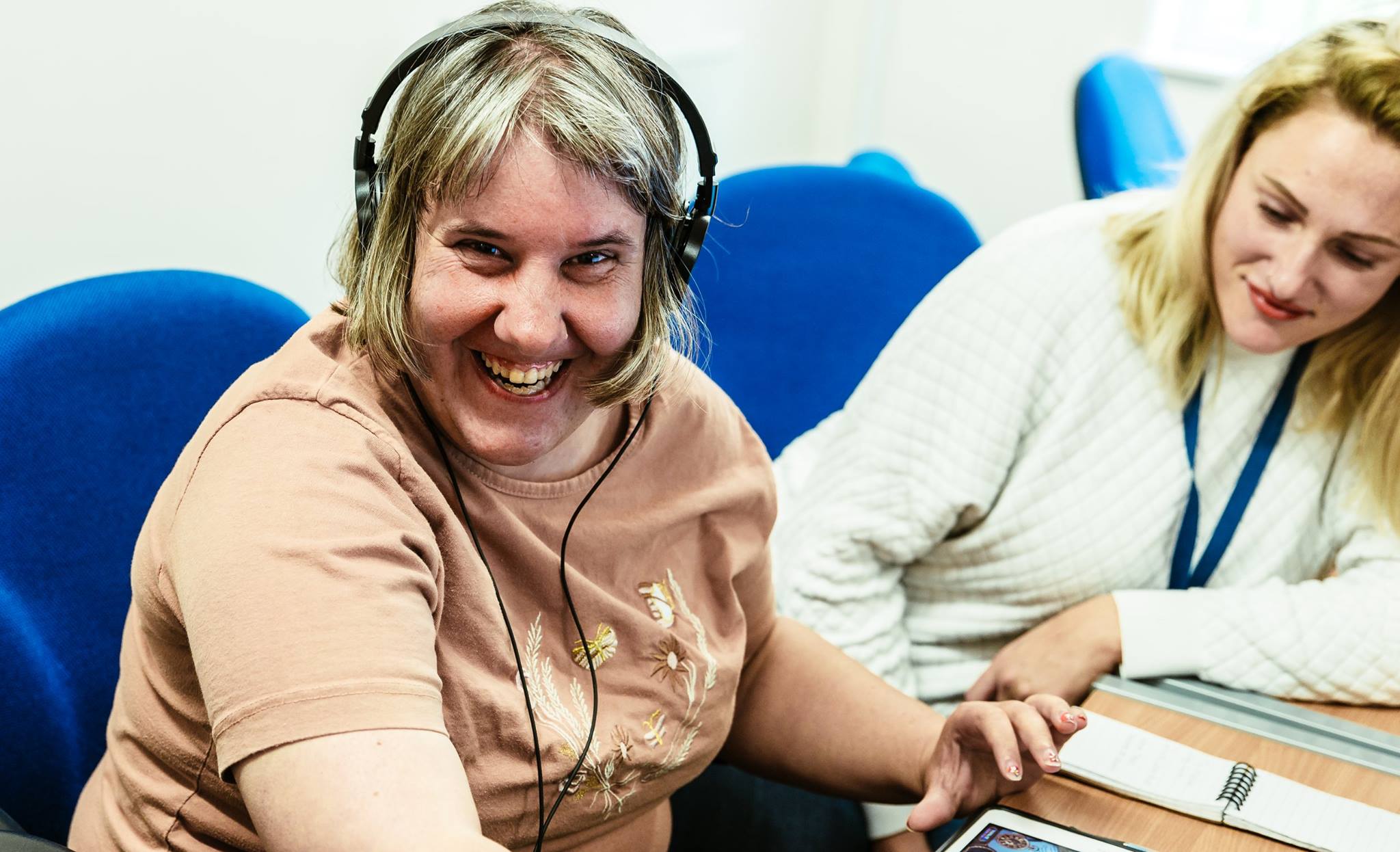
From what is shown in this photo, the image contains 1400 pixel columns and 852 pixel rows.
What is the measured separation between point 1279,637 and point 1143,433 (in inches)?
10.5

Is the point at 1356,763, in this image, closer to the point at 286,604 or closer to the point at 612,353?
the point at 612,353

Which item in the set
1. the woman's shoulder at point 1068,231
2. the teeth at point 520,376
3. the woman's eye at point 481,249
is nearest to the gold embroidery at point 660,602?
the teeth at point 520,376

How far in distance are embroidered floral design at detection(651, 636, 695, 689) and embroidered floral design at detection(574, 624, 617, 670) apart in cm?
4

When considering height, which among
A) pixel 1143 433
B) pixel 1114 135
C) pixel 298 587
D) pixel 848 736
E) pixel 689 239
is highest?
pixel 1114 135

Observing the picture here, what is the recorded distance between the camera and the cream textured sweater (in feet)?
4.72

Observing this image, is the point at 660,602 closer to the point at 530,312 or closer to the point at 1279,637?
the point at 530,312

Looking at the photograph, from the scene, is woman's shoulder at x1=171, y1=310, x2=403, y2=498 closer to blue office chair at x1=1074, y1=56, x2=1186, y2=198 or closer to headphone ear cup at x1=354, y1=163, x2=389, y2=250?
headphone ear cup at x1=354, y1=163, x2=389, y2=250

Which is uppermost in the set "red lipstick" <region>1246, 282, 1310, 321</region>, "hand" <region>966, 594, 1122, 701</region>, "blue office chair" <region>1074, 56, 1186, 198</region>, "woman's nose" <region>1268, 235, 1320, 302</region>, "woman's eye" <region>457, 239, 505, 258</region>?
"blue office chair" <region>1074, 56, 1186, 198</region>

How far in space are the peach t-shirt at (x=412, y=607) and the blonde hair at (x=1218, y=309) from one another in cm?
56

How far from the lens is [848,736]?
123 centimetres

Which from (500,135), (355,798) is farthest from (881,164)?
(355,798)

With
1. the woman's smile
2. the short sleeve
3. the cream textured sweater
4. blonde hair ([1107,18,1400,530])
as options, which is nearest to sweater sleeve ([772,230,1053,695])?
the cream textured sweater

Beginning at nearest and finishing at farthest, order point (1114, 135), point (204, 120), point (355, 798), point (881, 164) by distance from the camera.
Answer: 1. point (355, 798)
2. point (204, 120)
3. point (881, 164)
4. point (1114, 135)

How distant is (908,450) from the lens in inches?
57.3
